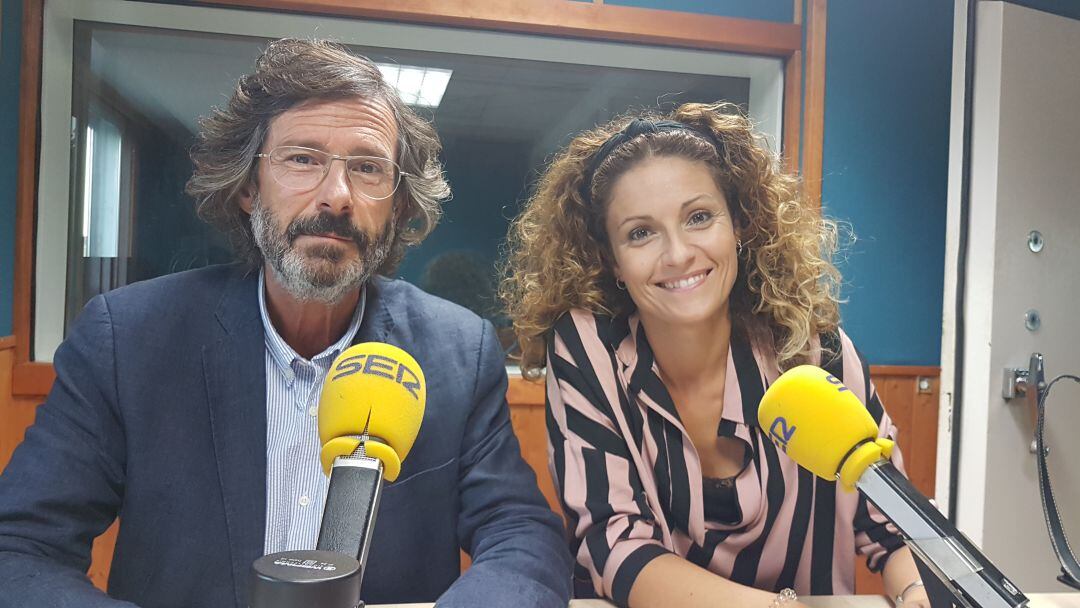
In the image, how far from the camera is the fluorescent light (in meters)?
2.59

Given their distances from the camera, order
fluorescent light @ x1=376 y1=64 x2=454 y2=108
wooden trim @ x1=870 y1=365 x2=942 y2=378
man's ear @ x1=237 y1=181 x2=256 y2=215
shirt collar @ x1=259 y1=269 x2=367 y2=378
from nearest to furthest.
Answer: shirt collar @ x1=259 y1=269 x2=367 y2=378, man's ear @ x1=237 y1=181 x2=256 y2=215, fluorescent light @ x1=376 y1=64 x2=454 y2=108, wooden trim @ x1=870 y1=365 x2=942 y2=378

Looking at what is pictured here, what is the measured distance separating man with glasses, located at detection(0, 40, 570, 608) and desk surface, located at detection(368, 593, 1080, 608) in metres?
0.06

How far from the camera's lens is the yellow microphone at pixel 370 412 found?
66 centimetres

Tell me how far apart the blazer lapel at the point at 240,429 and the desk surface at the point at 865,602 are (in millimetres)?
325

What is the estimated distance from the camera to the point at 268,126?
1344 mm

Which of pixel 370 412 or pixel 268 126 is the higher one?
pixel 268 126

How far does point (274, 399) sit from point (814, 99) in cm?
213

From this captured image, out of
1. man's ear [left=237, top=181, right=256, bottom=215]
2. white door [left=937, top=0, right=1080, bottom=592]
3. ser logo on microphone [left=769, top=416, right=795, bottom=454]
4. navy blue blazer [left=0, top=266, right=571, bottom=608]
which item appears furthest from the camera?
white door [left=937, top=0, right=1080, bottom=592]

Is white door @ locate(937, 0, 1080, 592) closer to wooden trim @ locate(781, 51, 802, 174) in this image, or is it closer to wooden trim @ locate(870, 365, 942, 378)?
wooden trim @ locate(870, 365, 942, 378)

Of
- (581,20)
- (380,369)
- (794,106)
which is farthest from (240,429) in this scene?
(794,106)

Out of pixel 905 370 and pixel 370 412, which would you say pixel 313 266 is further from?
pixel 905 370

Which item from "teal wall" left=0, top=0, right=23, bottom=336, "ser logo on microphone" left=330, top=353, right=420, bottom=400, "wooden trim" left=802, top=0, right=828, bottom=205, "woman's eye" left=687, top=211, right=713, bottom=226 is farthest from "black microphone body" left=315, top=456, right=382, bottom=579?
"wooden trim" left=802, top=0, right=828, bottom=205

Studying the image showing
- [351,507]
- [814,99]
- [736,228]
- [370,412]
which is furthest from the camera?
[814,99]

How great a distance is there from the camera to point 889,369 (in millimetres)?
2703
